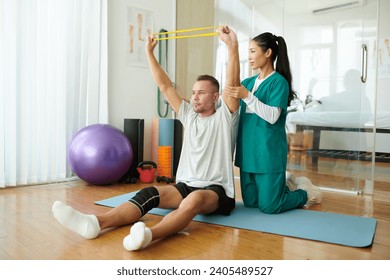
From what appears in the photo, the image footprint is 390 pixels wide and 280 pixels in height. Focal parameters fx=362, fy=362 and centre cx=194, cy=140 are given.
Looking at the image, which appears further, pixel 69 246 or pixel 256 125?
pixel 256 125

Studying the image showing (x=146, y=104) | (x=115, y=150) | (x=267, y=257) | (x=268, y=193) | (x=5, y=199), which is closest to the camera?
(x=267, y=257)

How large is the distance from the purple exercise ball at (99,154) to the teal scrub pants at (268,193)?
1.26 m

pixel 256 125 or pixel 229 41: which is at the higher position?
pixel 229 41

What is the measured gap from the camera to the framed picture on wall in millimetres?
4008

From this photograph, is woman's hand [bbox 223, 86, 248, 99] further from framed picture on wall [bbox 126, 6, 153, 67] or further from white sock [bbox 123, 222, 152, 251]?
framed picture on wall [bbox 126, 6, 153, 67]

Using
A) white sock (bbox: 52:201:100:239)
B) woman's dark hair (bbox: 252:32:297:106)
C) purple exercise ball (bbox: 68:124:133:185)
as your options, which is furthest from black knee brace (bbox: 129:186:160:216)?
purple exercise ball (bbox: 68:124:133:185)

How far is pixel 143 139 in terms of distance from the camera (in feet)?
12.3

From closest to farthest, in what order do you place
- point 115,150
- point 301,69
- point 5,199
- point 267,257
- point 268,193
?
point 267,257 → point 268,193 → point 5,199 → point 115,150 → point 301,69

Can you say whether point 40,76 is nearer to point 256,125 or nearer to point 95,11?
point 95,11

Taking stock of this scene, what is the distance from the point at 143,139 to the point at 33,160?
1058 mm

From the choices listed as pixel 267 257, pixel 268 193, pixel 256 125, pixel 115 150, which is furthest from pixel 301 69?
pixel 267 257

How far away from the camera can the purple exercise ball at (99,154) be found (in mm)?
3141

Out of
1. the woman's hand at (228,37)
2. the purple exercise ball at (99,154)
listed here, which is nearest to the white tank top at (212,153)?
the woman's hand at (228,37)

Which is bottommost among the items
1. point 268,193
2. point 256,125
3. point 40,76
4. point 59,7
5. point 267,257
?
point 267,257
